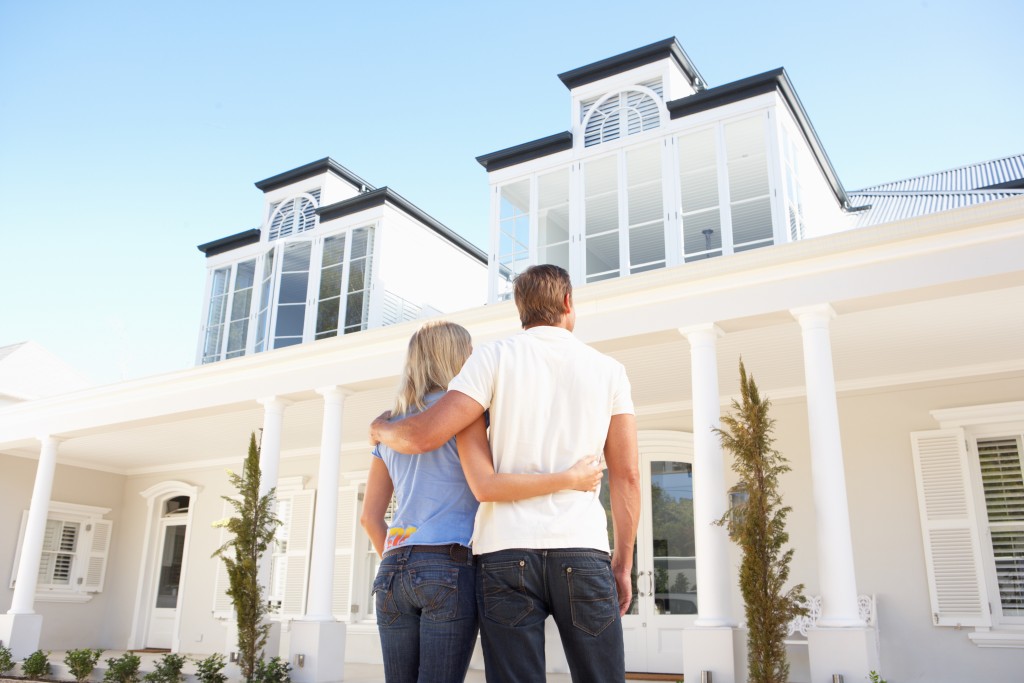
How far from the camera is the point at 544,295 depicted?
191cm

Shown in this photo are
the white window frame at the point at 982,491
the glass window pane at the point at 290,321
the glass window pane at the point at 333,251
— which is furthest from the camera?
the glass window pane at the point at 333,251

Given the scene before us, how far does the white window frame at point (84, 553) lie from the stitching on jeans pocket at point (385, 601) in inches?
559

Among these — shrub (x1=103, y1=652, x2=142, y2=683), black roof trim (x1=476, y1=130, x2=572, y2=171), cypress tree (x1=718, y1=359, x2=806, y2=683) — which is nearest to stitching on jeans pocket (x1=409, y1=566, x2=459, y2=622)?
cypress tree (x1=718, y1=359, x2=806, y2=683)

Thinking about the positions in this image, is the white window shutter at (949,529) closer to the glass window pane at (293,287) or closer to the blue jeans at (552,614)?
the blue jeans at (552,614)

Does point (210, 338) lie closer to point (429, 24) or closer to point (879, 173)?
point (429, 24)

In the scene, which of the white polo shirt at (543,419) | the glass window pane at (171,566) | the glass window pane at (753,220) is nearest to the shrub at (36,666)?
the glass window pane at (171,566)

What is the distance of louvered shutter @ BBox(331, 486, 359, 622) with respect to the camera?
11695 mm

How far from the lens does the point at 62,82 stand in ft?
47.1

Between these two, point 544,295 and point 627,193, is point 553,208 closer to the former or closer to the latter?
point 627,193

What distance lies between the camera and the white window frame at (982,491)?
7.65 m

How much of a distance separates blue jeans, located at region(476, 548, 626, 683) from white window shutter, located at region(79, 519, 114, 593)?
15.0 meters

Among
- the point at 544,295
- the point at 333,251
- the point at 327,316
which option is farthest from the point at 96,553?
the point at 544,295

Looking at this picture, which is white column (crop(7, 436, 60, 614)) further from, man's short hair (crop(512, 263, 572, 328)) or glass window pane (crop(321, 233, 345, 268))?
man's short hair (crop(512, 263, 572, 328))

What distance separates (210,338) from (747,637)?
10760 millimetres
